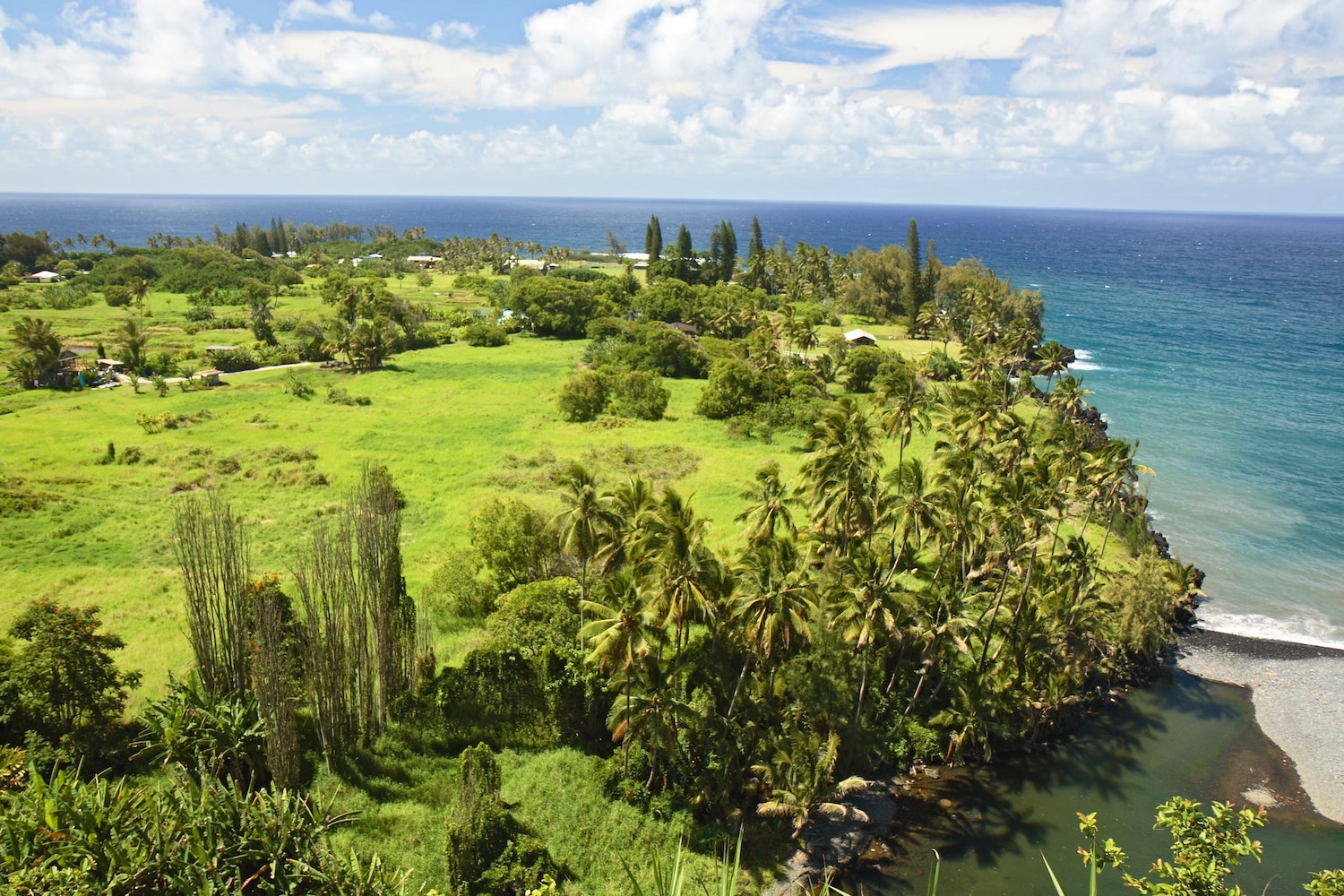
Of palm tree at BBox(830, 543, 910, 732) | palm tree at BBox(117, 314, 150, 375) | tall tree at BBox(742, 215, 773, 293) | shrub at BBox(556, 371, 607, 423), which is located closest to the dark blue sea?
palm tree at BBox(830, 543, 910, 732)

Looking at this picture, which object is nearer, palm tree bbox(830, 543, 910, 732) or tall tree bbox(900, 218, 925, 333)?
palm tree bbox(830, 543, 910, 732)

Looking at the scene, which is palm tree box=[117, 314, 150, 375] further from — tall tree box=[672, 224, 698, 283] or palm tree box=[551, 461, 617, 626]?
tall tree box=[672, 224, 698, 283]

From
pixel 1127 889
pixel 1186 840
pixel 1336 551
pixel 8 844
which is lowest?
pixel 1127 889

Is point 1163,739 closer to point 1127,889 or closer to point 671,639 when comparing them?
point 1127,889

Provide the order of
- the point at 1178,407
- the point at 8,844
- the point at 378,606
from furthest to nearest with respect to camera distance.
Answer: the point at 1178,407
the point at 378,606
the point at 8,844

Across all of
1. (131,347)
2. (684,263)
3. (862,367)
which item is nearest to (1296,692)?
(862,367)

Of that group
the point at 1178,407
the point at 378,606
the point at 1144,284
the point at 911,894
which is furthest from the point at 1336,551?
the point at 1144,284
